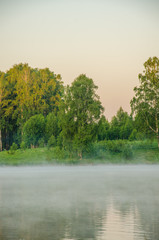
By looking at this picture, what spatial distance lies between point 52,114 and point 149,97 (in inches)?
655

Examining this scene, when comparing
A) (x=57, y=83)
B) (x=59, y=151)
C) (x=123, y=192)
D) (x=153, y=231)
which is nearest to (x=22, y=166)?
(x=59, y=151)

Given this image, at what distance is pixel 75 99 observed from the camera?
5800 cm

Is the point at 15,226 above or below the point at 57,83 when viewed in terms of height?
below

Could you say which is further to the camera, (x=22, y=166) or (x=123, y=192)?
(x=22, y=166)

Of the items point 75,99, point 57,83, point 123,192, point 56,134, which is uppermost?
point 57,83

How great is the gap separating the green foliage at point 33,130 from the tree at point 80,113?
23.8ft

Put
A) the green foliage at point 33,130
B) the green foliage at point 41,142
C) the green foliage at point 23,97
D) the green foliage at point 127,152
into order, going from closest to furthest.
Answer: the green foliage at point 127,152 < the green foliage at point 41,142 < the green foliage at point 33,130 < the green foliage at point 23,97

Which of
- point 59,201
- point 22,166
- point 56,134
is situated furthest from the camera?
point 56,134

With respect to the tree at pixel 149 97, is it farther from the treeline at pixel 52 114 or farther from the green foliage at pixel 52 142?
the green foliage at pixel 52 142

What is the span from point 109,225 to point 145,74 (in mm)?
46362

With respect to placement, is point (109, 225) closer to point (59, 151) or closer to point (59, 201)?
point (59, 201)

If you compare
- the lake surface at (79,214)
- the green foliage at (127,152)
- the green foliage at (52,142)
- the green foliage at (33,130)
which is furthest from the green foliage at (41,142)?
the lake surface at (79,214)

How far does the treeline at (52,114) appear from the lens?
56750 mm

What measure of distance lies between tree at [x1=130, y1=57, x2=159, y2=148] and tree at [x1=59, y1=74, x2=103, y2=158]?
542cm
